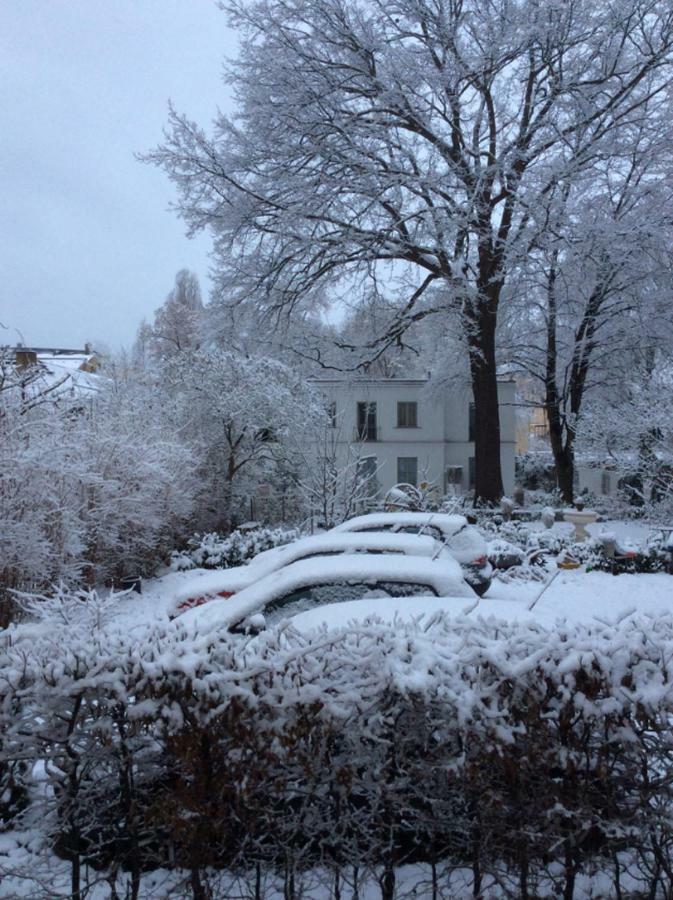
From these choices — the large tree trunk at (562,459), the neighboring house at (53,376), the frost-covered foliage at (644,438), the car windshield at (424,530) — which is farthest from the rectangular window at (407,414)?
the car windshield at (424,530)

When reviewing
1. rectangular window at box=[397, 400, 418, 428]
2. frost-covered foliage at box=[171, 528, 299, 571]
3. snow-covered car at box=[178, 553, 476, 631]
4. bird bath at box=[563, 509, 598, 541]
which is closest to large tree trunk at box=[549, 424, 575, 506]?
rectangular window at box=[397, 400, 418, 428]

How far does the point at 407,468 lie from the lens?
33062mm

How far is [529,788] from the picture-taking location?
283cm

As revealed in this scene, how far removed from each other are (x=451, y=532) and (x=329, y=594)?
4.93 meters

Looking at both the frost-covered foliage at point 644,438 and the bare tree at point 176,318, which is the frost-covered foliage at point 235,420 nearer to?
the frost-covered foliage at point 644,438

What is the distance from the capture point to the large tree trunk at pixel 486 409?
19.9m

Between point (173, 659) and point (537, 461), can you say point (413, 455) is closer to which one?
point (537, 461)

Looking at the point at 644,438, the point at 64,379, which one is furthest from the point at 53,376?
the point at 644,438

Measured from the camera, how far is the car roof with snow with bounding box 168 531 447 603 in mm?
7422

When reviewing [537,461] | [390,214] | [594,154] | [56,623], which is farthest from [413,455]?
[56,623]

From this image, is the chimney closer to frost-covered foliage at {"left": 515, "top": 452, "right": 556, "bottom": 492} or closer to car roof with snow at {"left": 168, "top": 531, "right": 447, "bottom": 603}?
car roof with snow at {"left": 168, "top": 531, "right": 447, "bottom": 603}

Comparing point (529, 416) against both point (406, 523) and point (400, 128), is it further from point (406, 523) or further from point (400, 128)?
point (406, 523)

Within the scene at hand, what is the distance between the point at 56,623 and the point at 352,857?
1852 millimetres

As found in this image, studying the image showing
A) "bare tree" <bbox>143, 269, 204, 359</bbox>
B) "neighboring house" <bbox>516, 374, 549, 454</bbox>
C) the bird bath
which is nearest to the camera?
the bird bath
